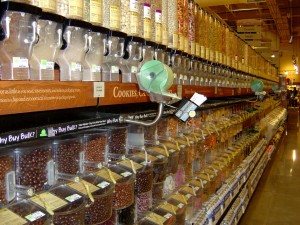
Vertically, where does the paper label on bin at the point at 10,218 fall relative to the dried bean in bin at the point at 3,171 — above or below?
below

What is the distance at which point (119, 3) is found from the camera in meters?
1.53

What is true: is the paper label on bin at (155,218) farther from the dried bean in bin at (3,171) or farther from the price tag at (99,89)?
the dried bean in bin at (3,171)

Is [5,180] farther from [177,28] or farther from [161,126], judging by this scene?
[177,28]

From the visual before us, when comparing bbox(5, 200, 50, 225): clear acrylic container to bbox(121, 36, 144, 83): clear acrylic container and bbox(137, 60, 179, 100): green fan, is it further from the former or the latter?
bbox(121, 36, 144, 83): clear acrylic container

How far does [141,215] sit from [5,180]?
96cm

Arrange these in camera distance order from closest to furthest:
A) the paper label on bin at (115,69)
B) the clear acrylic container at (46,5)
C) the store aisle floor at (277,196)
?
the clear acrylic container at (46,5) < the paper label on bin at (115,69) < the store aisle floor at (277,196)

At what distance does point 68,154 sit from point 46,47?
0.42m

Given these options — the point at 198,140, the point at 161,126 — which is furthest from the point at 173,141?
the point at 198,140

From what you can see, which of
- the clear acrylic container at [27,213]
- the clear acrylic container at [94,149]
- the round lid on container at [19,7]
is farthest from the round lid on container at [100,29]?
the clear acrylic container at [27,213]

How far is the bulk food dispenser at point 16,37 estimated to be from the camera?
100cm

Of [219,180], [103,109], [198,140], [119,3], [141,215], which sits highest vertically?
[119,3]

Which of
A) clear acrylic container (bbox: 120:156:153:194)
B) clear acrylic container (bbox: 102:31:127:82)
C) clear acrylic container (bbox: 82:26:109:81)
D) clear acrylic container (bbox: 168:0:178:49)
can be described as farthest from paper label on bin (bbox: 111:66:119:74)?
clear acrylic container (bbox: 168:0:178:49)

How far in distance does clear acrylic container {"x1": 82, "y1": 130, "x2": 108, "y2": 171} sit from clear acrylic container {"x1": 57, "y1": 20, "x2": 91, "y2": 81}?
28cm

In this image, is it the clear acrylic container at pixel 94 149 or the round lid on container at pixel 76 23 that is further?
the clear acrylic container at pixel 94 149
